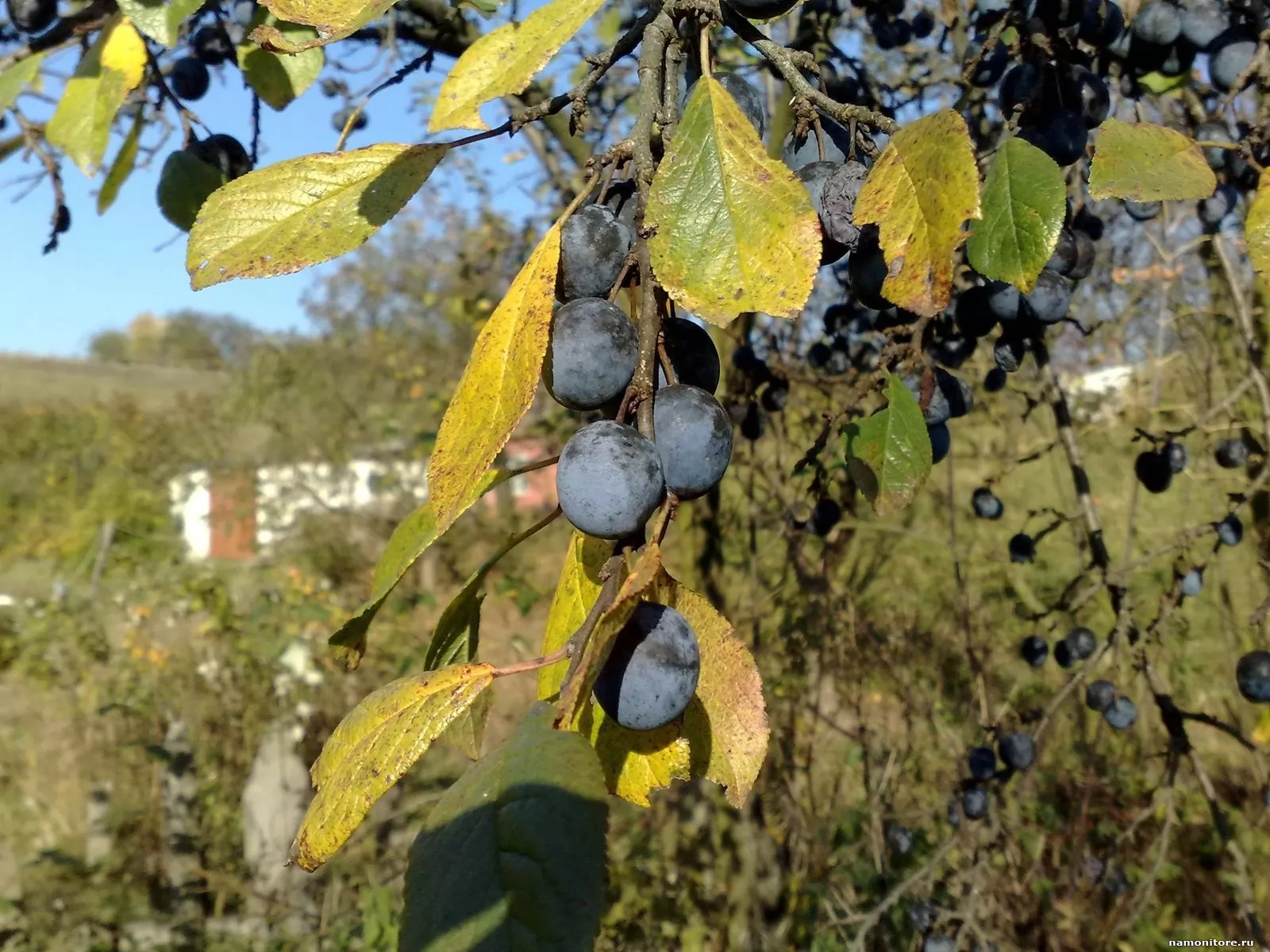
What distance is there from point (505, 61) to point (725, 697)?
429mm

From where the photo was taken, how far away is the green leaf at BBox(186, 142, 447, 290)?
1.74ft

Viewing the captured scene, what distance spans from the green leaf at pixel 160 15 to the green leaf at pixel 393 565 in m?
0.53

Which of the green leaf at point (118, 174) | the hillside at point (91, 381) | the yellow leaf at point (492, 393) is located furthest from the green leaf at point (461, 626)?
the hillside at point (91, 381)

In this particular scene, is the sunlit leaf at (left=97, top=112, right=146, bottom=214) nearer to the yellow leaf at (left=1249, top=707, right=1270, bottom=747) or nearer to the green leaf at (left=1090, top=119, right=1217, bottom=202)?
the green leaf at (left=1090, top=119, right=1217, bottom=202)

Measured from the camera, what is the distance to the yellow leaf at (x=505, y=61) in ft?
1.83

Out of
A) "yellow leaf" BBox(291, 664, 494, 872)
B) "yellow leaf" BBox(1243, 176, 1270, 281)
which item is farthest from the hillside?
"yellow leaf" BBox(1243, 176, 1270, 281)

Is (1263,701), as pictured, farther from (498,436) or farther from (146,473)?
(146,473)

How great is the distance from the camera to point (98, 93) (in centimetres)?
95

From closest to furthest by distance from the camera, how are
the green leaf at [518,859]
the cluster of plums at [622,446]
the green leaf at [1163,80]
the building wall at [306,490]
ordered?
the green leaf at [518,859] < the cluster of plums at [622,446] < the green leaf at [1163,80] < the building wall at [306,490]

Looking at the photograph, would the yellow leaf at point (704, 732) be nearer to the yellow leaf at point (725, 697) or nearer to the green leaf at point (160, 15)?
the yellow leaf at point (725, 697)

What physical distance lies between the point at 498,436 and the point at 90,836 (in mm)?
3388

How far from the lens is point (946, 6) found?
1140 millimetres

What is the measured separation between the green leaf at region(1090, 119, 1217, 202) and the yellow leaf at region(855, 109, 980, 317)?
17 centimetres

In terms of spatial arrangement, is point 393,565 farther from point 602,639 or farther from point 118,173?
point 118,173
